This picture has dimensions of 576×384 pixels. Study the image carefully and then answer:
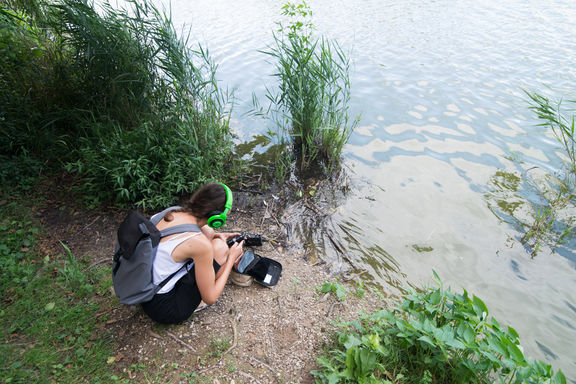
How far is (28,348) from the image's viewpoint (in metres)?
2.47

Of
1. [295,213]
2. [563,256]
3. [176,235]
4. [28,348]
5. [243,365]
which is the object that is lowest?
[563,256]

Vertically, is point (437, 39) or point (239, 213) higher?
point (437, 39)

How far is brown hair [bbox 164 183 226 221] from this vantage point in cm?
270

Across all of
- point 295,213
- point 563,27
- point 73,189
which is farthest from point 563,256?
point 563,27

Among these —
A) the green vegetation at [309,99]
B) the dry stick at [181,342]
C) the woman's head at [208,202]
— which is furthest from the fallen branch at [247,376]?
the green vegetation at [309,99]

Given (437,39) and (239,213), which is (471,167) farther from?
(437,39)

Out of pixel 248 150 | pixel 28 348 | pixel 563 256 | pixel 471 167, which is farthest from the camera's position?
pixel 248 150

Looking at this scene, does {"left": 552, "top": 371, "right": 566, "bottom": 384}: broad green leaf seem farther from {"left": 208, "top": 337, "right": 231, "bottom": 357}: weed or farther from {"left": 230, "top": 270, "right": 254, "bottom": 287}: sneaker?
{"left": 230, "top": 270, "right": 254, "bottom": 287}: sneaker

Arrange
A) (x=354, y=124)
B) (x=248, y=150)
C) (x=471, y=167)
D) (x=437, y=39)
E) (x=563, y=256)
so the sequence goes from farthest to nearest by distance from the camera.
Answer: (x=437, y=39) → (x=354, y=124) → (x=248, y=150) → (x=471, y=167) → (x=563, y=256)

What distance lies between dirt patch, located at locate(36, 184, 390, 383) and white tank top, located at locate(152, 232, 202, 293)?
496mm

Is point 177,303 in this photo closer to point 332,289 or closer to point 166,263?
point 166,263

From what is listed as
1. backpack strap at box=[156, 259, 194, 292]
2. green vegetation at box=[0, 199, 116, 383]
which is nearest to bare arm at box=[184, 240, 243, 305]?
backpack strap at box=[156, 259, 194, 292]

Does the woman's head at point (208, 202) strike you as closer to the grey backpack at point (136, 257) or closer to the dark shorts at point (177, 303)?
the grey backpack at point (136, 257)

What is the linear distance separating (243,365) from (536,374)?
1938 mm
